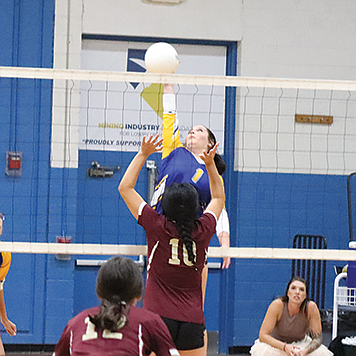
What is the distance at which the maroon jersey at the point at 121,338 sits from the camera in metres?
2.35

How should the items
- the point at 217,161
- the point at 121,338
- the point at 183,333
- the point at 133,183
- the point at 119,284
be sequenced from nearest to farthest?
the point at 121,338 → the point at 119,284 → the point at 183,333 → the point at 133,183 → the point at 217,161

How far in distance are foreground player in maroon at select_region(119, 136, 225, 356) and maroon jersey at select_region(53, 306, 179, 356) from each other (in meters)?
0.76

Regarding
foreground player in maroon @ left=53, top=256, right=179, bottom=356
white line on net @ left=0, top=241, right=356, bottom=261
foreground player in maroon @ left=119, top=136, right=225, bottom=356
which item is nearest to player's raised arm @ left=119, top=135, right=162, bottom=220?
foreground player in maroon @ left=119, top=136, right=225, bottom=356

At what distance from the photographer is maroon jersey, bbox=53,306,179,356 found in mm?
2346

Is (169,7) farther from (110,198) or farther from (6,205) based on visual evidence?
(6,205)

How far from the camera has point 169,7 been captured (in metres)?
6.88

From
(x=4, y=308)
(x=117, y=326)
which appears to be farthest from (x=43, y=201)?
(x=117, y=326)

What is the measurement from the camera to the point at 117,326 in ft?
7.79

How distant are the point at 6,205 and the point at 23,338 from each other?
1487 millimetres

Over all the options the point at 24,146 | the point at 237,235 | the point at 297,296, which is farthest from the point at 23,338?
the point at 297,296

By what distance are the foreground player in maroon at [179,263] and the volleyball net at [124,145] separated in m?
3.48

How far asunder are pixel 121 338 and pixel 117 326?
0.16 ft

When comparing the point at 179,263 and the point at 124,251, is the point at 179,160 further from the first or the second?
the point at 179,263

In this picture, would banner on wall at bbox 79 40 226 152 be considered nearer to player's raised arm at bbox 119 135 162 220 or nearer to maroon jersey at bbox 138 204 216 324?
player's raised arm at bbox 119 135 162 220
